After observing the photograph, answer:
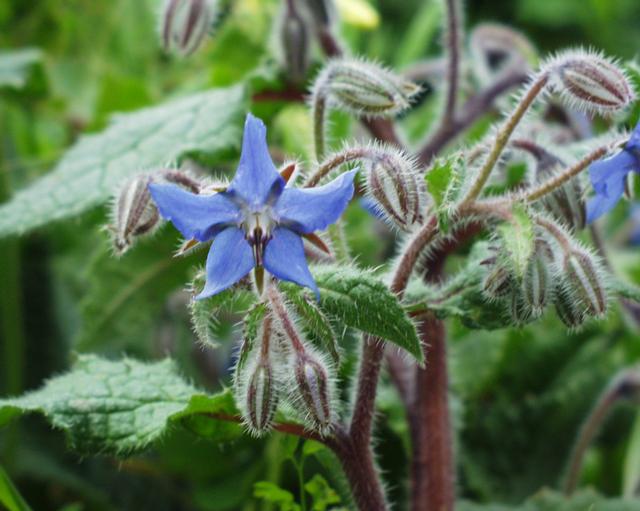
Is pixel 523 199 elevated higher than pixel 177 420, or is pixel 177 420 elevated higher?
pixel 523 199

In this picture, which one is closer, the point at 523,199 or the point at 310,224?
the point at 310,224

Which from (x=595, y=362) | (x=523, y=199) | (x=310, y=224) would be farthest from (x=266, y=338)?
(x=595, y=362)

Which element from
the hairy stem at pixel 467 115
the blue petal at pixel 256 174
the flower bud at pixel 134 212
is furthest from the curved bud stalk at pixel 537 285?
the hairy stem at pixel 467 115

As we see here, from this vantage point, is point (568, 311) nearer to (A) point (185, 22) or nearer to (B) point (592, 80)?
(B) point (592, 80)

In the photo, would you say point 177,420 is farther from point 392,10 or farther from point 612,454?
point 392,10

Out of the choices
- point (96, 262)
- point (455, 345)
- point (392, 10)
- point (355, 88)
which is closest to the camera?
point (355, 88)

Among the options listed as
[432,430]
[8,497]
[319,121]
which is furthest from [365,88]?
[8,497]
